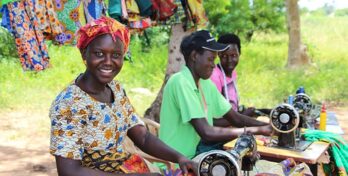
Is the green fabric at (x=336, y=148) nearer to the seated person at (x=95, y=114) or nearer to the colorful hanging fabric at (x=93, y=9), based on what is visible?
the seated person at (x=95, y=114)

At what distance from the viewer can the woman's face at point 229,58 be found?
424 centimetres

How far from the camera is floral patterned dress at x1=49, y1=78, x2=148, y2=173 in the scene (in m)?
2.00

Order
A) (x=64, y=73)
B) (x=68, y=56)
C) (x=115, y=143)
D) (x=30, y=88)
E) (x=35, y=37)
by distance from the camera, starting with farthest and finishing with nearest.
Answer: (x=68, y=56), (x=64, y=73), (x=30, y=88), (x=35, y=37), (x=115, y=143)

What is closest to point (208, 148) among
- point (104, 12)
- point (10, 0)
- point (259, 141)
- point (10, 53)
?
point (259, 141)

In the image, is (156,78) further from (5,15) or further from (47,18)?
(5,15)

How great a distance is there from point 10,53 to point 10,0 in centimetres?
740

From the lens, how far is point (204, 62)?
3.23 m

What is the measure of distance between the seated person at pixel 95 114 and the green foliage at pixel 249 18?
41.7ft

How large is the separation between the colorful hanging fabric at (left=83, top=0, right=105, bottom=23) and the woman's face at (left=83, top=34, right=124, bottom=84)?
181cm

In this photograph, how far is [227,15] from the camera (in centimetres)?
1583

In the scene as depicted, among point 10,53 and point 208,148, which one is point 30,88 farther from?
point 208,148

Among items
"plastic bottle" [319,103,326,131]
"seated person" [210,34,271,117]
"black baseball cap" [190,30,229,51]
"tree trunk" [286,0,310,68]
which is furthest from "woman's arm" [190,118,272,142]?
A: "tree trunk" [286,0,310,68]

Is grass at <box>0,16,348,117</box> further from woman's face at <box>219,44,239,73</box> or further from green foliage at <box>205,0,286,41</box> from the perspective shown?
woman's face at <box>219,44,239,73</box>

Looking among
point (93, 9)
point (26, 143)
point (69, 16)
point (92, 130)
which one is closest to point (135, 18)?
point (93, 9)
